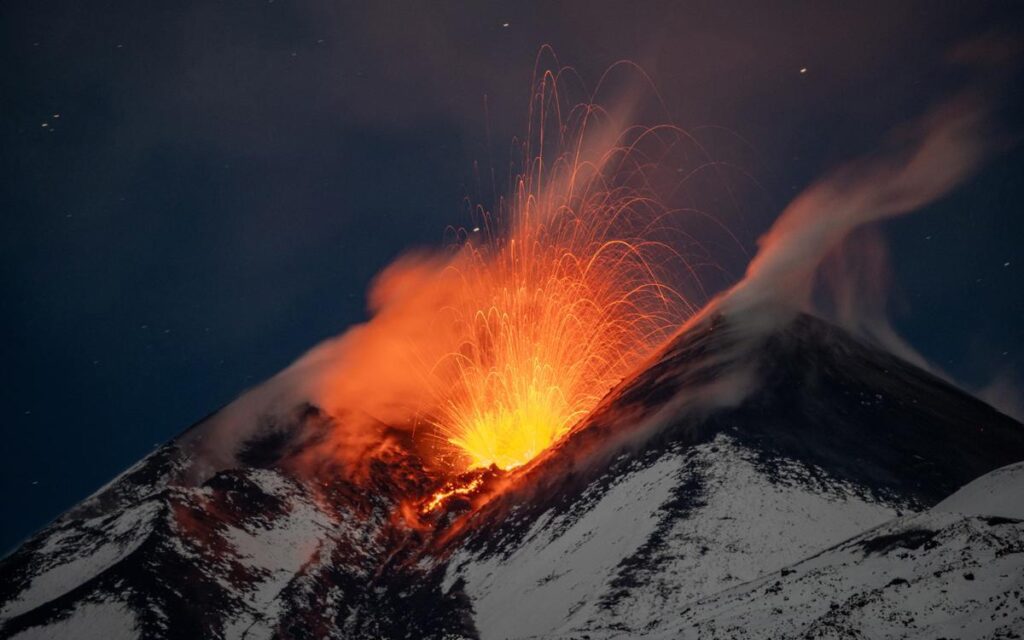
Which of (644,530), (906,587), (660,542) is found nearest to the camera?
(906,587)

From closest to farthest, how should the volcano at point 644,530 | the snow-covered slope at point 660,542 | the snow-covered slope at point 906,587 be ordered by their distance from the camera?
the snow-covered slope at point 906,587 → the volcano at point 644,530 → the snow-covered slope at point 660,542

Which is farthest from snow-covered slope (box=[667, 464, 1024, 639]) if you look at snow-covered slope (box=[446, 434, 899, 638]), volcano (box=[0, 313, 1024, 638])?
snow-covered slope (box=[446, 434, 899, 638])

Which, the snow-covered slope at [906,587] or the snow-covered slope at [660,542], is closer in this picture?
the snow-covered slope at [906,587]

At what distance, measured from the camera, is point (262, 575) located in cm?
8144

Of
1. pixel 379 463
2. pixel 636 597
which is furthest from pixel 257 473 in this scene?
pixel 636 597

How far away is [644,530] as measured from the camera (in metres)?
63.7

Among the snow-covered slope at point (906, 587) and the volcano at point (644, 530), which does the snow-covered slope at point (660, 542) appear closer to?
the volcano at point (644, 530)

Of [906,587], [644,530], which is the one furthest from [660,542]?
[906,587]

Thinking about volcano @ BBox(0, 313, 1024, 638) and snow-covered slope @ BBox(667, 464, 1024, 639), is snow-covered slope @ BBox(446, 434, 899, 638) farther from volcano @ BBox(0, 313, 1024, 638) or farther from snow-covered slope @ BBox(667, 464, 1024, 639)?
snow-covered slope @ BBox(667, 464, 1024, 639)

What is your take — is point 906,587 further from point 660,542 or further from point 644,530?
point 644,530

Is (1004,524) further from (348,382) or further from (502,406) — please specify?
(348,382)

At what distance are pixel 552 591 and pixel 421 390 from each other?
268ft

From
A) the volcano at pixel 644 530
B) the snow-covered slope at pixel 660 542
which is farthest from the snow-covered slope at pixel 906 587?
the snow-covered slope at pixel 660 542

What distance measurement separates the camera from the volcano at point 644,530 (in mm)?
38219
